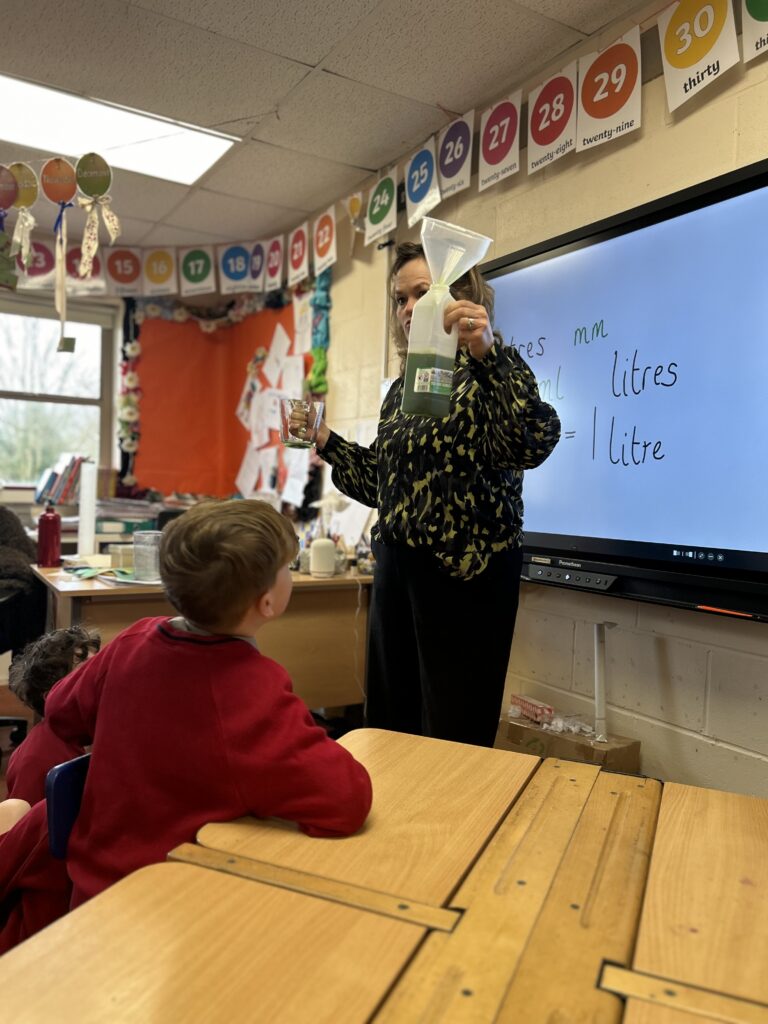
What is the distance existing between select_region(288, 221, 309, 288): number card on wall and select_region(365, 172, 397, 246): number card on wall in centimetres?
62

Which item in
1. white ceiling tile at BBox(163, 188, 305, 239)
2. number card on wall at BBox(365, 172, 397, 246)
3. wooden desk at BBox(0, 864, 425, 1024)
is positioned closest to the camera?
wooden desk at BBox(0, 864, 425, 1024)

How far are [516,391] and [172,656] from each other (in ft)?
2.69

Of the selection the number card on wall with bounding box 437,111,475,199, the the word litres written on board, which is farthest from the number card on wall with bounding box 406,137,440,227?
the the word litres written on board

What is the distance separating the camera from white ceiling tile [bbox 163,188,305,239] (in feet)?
12.0

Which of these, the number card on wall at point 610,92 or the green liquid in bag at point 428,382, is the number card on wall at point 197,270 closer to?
the number card on wall at point 610,92

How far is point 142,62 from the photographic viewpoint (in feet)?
8.24

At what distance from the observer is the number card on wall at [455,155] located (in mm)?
2699

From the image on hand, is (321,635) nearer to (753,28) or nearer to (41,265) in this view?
(753,28)

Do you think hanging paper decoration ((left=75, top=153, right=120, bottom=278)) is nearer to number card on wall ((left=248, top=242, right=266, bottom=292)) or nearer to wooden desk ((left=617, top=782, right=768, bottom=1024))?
number card on wall ((left=248, top=242, right=266, bottom=292))

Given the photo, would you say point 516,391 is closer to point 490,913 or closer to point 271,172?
point 490,913

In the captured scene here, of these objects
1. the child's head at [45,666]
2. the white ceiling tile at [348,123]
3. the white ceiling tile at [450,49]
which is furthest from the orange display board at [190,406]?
the child's head at [45,666]

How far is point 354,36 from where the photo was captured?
7.57 ft

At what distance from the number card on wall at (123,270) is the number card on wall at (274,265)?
0.84 meters

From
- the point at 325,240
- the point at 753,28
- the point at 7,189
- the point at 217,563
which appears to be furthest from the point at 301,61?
the point at 217,563
